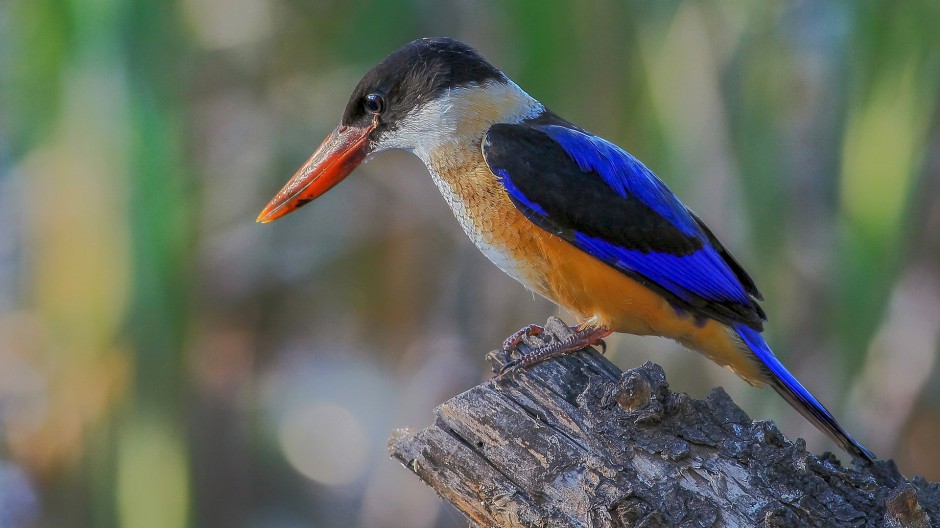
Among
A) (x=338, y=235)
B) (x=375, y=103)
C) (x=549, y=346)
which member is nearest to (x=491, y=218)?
(x=549, y=346)

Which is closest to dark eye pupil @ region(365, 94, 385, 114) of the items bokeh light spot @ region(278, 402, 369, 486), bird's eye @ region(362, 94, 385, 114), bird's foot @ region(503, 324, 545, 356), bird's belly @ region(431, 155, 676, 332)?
bird's eye @ region(362, 94, 385, 114)

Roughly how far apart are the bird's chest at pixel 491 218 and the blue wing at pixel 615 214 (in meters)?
0.04

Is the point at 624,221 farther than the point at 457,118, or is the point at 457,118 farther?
the point at 457,118

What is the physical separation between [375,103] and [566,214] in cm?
75

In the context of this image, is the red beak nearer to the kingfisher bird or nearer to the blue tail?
the kingfisher bird

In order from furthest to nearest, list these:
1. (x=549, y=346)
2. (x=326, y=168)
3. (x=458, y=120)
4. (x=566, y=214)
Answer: (x=326, y=168) < (x=458, y=120) < (x=566, y=214) < (x=549, y=346)

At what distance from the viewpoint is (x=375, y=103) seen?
3250mm

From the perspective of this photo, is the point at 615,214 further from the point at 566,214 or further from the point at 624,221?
the point at 566,214

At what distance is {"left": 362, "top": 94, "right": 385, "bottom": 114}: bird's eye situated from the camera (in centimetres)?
324

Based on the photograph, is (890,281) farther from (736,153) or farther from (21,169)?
(21,169)

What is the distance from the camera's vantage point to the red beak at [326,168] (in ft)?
10.8

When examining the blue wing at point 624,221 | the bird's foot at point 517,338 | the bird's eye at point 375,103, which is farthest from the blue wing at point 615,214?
the bird's eye at point 375,103

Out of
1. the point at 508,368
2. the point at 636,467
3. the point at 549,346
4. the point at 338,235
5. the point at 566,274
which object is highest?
the point at 338,235

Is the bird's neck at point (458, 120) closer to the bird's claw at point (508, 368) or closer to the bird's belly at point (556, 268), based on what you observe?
the bird's belly at point (556, 268)
